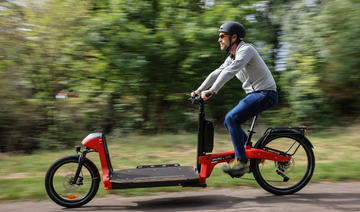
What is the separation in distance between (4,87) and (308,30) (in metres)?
7.54

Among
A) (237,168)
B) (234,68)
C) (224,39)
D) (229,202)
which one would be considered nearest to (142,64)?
(224,39)

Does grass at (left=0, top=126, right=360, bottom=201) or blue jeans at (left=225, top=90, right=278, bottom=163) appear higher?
blue jeans at (left=225, top=90, right=278, bottom=163)

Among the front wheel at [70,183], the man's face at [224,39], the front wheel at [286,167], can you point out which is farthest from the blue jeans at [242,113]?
the front wheel at [70,183]

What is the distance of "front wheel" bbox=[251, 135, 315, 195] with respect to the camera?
5.04 meters

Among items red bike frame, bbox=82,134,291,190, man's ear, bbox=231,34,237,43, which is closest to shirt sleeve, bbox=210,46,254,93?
man's ear, bbox=231,34,237,43

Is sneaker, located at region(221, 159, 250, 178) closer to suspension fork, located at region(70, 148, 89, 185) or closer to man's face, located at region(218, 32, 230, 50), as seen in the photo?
man's face, located at region(218, 32, 230, 50)

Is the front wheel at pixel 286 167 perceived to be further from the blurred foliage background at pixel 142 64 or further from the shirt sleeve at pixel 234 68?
the blurred foliage background at pixel 142 64

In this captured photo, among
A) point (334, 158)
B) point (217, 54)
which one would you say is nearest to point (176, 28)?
point (217, 54)

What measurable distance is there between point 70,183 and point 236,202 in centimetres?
201

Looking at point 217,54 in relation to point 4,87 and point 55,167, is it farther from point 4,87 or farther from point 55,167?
point 55,167

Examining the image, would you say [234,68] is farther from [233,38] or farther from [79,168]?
[79,168]

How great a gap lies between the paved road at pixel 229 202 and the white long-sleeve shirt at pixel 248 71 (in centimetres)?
135

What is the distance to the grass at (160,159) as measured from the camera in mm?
5391

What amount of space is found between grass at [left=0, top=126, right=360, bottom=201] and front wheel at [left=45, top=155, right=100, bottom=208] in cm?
46
